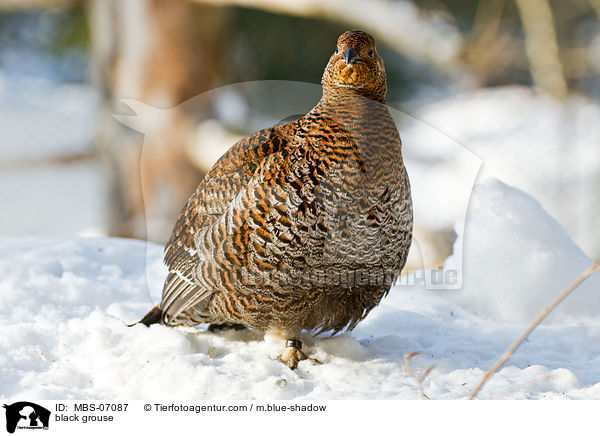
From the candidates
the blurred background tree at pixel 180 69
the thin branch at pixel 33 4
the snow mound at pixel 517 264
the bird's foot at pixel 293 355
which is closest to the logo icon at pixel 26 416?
the bird's foot at pixel 293 355

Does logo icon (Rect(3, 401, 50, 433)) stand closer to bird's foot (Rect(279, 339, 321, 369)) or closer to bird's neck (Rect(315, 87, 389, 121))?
bird's foot (Rect(279, 339, 321, 369))

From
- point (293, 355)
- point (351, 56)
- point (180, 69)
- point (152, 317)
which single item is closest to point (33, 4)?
point (180, 69)

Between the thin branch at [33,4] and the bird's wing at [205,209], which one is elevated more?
the thin branch at [33,4]

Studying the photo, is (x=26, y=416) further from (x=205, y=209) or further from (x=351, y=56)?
(x=351, y=56)

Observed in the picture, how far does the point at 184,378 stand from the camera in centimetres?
240

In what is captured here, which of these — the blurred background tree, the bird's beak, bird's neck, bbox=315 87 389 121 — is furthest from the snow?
the blurred background tree

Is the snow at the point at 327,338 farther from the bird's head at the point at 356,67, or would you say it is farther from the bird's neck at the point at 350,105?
the bird's head at the point at 356,67

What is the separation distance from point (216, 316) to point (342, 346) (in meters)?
0.61

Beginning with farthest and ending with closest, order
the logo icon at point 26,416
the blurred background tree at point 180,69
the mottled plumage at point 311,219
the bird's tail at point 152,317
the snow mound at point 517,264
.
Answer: the blurred background tree at point 180,69
the snow mound at point 517,264
the bird's tail at point 152,317
the mottled plumage at point 311,219
the logo icon at point 26,416

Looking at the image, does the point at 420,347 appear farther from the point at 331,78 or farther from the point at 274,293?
the point at 331,78

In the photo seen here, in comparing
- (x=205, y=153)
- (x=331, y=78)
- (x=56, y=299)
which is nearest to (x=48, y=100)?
(x=205, y=153)

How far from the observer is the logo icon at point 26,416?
210cm

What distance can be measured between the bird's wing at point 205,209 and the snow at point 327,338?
17 cm

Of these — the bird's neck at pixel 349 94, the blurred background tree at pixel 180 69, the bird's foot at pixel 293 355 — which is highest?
the blurred background tree at pixel 180 69
